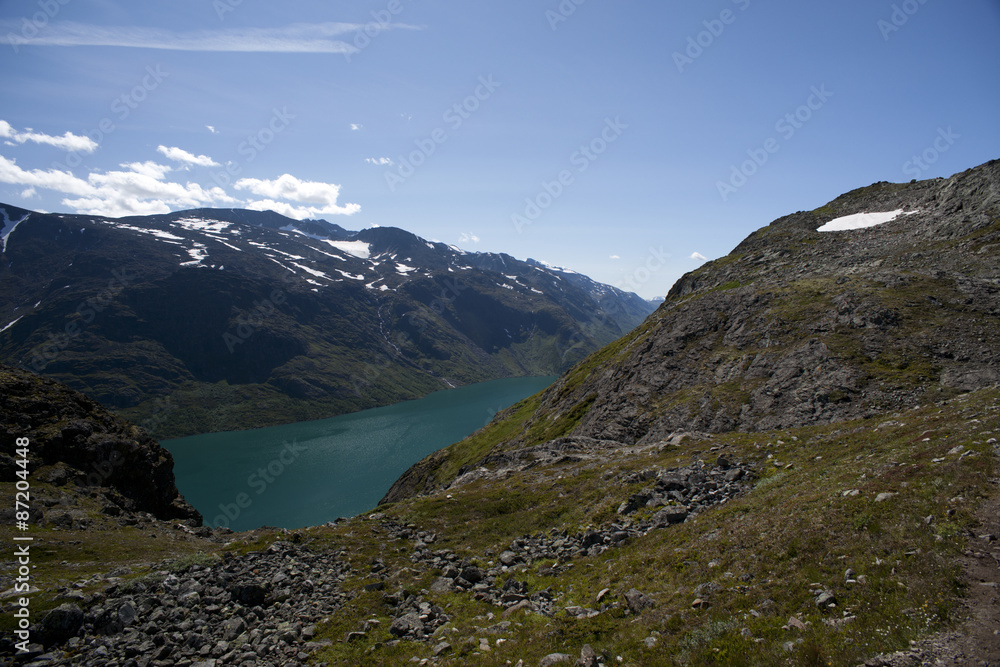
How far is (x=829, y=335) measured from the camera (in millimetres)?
49219

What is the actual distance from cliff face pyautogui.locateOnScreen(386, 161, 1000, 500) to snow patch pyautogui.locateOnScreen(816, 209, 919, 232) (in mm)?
2055

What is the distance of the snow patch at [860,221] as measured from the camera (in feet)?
258

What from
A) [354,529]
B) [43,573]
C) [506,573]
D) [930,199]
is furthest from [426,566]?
[930,199]

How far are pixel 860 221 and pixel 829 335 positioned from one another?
53755 millimetres

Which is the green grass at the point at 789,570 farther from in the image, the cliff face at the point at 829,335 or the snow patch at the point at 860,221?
the snow patch at the point at 860,221

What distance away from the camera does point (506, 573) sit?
2173cm

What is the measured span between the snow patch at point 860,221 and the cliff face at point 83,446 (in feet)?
382

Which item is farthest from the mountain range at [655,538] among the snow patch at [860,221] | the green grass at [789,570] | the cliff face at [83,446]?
the snow patch at [860,221]

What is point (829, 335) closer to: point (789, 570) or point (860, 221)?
point (789, 570)

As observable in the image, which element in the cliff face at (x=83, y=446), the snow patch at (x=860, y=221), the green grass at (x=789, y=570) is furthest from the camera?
the snow patch at (x=860, y=221)

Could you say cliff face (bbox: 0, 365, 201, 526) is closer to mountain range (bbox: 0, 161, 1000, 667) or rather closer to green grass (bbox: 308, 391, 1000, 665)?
mountain range (bbox: 0, 161, 1000, 667)

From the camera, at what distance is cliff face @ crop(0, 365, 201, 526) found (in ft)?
134

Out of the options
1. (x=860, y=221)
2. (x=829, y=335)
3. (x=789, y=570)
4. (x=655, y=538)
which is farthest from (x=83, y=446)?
(x=860, y=221)

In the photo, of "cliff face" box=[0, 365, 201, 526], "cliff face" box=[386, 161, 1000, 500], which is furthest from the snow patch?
"cliff face" box=[0, 365, 201, 526]
